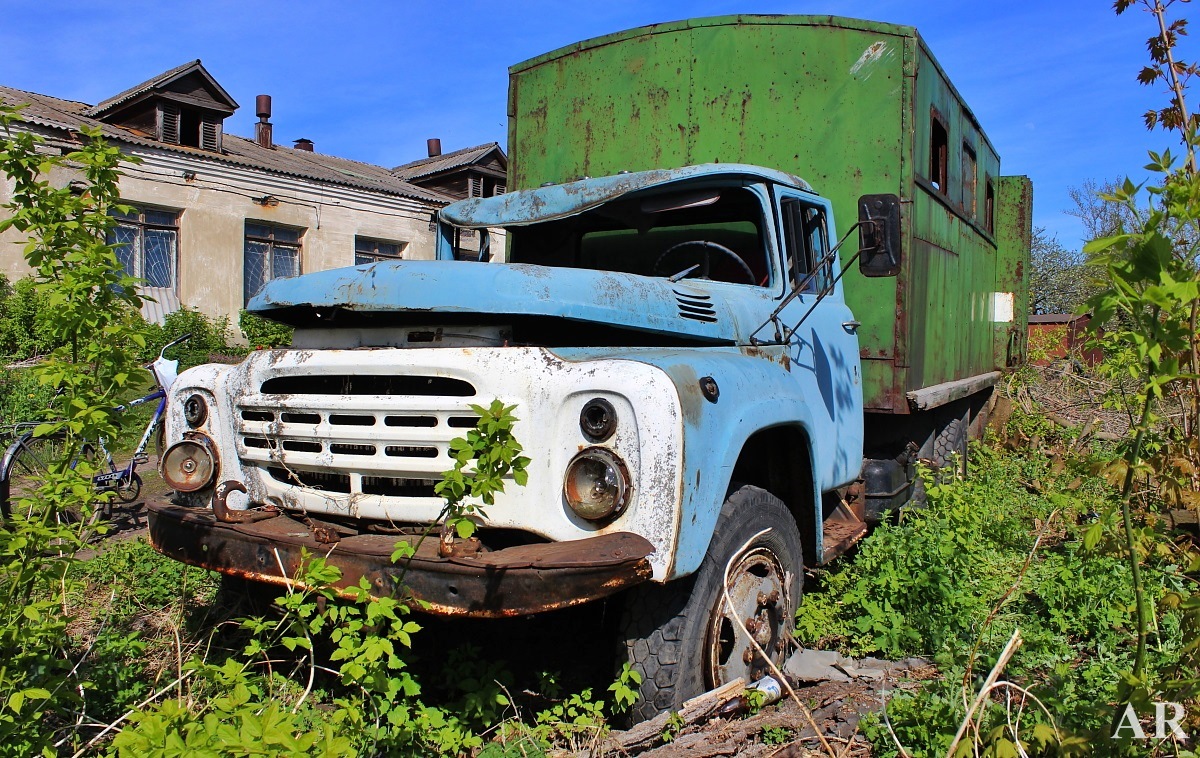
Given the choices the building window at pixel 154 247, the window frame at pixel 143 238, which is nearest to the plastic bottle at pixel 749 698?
the window frame at pixel 143 238

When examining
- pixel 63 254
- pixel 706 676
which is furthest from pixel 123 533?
pixel 706 676

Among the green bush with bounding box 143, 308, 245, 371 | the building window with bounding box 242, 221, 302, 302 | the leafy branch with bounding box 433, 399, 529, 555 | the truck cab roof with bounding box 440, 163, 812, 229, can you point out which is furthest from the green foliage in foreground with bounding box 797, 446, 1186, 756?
the building window with bounding box 242, 221, 302, 302

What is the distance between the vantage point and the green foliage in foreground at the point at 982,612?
8.87 ft

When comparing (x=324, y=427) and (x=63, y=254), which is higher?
(x=63, y=254)

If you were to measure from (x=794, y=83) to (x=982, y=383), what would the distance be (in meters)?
4.32

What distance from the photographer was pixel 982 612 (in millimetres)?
3889

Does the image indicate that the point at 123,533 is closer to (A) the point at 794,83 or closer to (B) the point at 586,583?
(B) the point at 586,583

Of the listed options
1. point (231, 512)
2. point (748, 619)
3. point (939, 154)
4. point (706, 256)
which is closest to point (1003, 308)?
point (939, 154)

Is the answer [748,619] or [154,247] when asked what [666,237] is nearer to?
[748,619]

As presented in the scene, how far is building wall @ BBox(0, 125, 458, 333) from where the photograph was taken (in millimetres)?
16062

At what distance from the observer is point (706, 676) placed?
9.58 ft

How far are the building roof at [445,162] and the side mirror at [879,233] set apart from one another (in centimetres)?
2042

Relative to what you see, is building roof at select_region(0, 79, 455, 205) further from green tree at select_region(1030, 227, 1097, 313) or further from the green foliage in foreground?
green tree at select_region(1030, 227, 1097, 313)

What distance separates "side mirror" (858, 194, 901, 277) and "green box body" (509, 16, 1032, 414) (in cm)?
115
